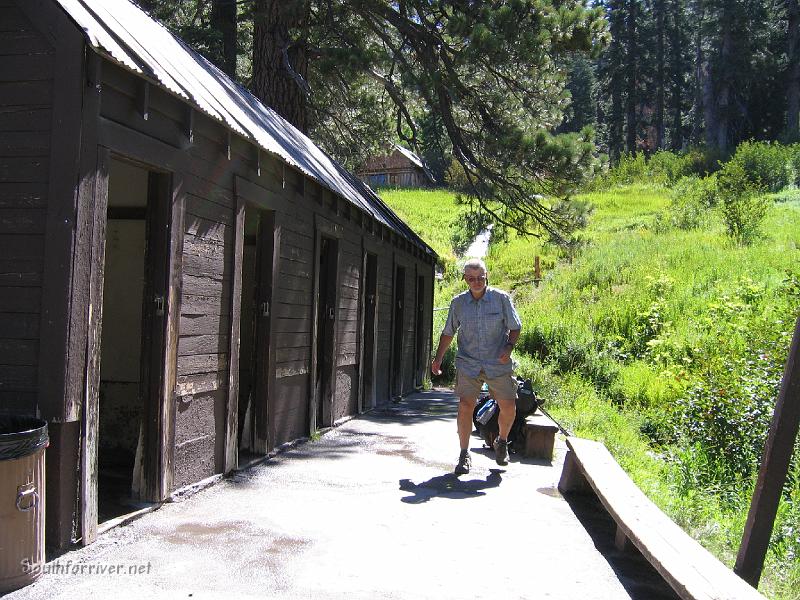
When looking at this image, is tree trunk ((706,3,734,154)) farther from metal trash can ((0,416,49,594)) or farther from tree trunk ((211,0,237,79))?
metal trash can ((0,416,49,594))

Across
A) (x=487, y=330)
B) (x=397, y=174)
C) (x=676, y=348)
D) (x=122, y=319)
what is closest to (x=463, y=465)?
(x=487, y=330)

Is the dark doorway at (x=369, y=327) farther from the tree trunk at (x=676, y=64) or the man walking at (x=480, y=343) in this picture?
the tree trunk at (x=676, y=64)

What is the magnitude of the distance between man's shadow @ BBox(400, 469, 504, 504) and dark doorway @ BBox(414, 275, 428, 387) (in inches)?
402

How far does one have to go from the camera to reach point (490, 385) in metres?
7.24

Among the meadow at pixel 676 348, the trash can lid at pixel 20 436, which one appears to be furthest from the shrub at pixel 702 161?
the trash can lid at pixel 20 436

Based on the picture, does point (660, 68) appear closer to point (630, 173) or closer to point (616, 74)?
point (616, 74)

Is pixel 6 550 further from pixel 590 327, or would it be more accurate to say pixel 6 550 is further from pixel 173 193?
pixel 590 327

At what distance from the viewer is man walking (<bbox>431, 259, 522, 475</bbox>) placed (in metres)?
7.06

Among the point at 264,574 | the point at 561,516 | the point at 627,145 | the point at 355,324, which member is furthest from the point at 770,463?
the point at 627,145

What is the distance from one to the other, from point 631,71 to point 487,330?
59147 mm

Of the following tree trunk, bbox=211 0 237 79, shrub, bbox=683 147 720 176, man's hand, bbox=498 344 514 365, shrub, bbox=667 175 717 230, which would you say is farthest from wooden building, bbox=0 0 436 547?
shrub, bbox=683 147 720 176

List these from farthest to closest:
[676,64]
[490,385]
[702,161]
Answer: [676,64]
[702,161]
[490,385]

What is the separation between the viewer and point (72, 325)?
4.32 meters

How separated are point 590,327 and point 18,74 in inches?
677
